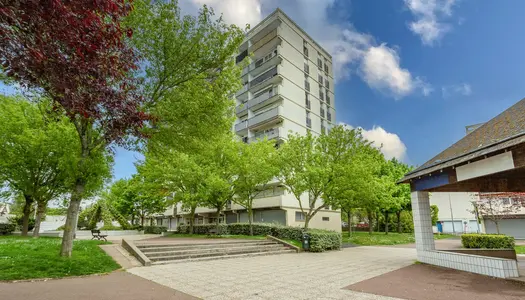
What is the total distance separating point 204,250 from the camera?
47.3 feet

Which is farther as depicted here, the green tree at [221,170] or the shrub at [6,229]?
the shrub at [6,229]

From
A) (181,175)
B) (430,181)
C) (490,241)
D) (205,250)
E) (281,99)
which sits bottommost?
(205,250)

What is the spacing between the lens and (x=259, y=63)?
131 ft

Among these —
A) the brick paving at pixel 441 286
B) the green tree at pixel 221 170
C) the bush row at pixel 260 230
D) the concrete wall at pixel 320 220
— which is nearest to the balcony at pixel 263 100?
the green tree at pixel 221 170

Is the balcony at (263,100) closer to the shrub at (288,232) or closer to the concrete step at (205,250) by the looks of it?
the shrub at (288,232)

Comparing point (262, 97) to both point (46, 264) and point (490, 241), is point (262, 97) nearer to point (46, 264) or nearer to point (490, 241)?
point (490, 241)

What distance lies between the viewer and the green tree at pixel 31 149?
17859mm

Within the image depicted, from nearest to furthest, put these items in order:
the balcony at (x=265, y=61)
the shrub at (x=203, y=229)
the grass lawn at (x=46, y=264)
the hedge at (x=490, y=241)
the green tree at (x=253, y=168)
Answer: the grass lawn at (x=46, y=264), the hedge at (x=490, y=241), the green tree at (x=253, y=168), the shrub at (x=203, y=229), the balcony at (x=265, y=61)

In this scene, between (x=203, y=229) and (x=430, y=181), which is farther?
(x=203, y=229)

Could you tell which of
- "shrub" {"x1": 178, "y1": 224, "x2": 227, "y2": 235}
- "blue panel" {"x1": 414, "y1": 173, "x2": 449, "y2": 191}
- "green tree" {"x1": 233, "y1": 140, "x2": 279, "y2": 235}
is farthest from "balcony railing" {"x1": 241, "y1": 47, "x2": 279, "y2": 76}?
"blue panel" {"x1": 414, "y1": 173, "x2": 449, "y2": 191}

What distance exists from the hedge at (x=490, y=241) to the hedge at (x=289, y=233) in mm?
7080

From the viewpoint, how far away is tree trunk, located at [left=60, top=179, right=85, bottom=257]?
10.3m

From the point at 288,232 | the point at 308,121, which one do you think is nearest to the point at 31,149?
the point at 288,232

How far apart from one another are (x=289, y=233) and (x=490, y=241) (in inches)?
440
